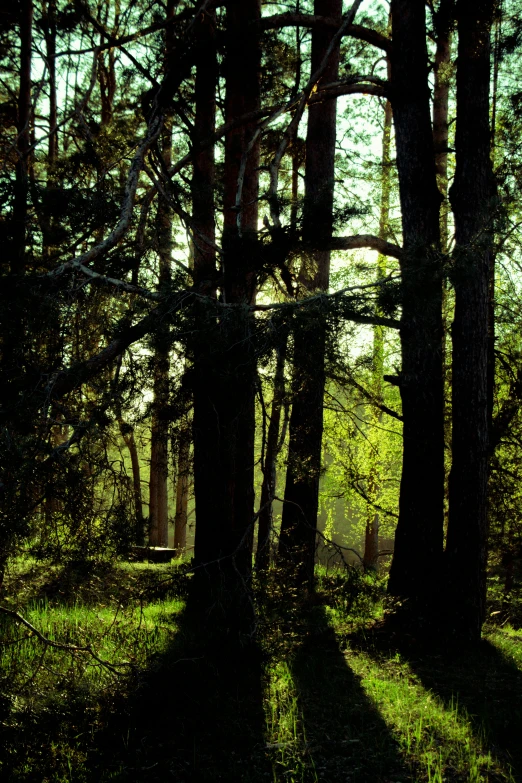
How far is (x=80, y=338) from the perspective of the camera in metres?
5.49

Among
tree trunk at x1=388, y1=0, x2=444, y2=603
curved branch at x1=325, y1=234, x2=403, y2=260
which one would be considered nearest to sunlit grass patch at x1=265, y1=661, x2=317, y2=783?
Answer: tree trunk at x1=388, y1=0, x2=444, y2=603

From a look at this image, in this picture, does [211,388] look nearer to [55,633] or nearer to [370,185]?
[55,633]

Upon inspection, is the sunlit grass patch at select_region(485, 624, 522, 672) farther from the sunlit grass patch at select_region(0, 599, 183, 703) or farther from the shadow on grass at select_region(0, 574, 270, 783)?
the sunlit grass patch at select_region(0, 599, 183, 703)

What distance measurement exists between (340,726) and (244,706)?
76 centimetres

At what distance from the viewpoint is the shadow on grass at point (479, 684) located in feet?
16.1

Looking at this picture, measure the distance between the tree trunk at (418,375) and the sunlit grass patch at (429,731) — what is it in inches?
67.0

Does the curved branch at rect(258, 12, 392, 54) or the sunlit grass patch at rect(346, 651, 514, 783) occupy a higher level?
the curved branch at rect(258, 12, 392, 54)

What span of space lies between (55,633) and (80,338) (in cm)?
327

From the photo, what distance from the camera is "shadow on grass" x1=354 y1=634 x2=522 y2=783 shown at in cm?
491

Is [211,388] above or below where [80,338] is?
below

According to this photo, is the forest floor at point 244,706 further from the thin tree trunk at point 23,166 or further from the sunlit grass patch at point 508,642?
the thin tree trunk at point 23,166

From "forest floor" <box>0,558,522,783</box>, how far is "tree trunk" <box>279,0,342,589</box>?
37.5 inches

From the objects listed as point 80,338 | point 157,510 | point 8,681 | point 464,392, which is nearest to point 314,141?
point 464,392

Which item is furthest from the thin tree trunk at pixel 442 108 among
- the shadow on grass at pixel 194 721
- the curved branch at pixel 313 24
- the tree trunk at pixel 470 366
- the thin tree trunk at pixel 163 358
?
the shadow on grass at pixel 194 721
